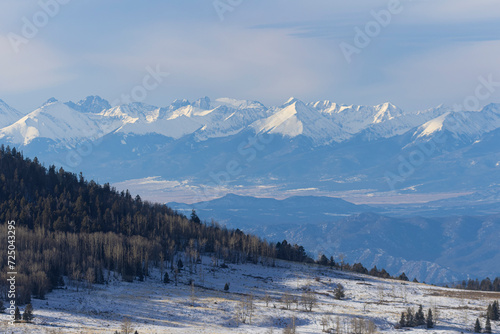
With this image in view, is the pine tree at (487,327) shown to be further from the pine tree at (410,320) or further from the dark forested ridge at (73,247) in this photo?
the dark forested ridge at (73,247)

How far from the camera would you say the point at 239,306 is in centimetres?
12625

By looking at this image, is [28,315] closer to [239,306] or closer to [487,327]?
[239,306]

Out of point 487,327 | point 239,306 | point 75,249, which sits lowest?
point 239,306

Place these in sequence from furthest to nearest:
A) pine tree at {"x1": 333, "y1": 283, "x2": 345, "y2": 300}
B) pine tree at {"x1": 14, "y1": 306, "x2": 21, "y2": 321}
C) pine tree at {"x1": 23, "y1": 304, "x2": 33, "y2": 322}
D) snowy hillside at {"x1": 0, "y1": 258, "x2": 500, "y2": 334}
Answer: pine tree at {"x1": 333, "y1": 283, "x2": 345, "y2": 300} < snowy hillside at {"x1": 0, "y1": 258, "x2": 500, "y2": 334} < pine tree at {"x1": 23, "y1": 304, "x2": 33, "y2": 322} < pine tree at {"x1": 14, "y1": 306, "x2": 21, "y2": 321}

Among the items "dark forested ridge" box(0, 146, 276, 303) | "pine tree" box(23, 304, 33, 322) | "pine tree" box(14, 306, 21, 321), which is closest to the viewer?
"pine tree" box(14, 306, 21, 321)

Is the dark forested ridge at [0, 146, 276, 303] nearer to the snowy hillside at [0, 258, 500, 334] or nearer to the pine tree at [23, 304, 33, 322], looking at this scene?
the snowy hillside at [0, 258, 500, 334]

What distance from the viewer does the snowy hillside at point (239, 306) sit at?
107125mm

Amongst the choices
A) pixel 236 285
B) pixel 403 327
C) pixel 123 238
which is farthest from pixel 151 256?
pixel 403 327

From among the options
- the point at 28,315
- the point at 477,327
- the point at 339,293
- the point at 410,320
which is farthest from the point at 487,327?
the point at 28,315

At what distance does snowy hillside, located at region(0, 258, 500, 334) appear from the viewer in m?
107

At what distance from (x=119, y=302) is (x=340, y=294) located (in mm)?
57544

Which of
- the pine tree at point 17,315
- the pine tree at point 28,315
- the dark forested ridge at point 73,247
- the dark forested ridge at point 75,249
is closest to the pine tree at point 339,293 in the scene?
the dark forested ridge at point 75,249

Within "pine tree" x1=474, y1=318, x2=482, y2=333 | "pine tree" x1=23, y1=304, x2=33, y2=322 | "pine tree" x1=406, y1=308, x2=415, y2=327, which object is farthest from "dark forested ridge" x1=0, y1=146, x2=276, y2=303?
"pine tree" x1=474, y1=318, x2=482, y2=333

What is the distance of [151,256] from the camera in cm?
16975
